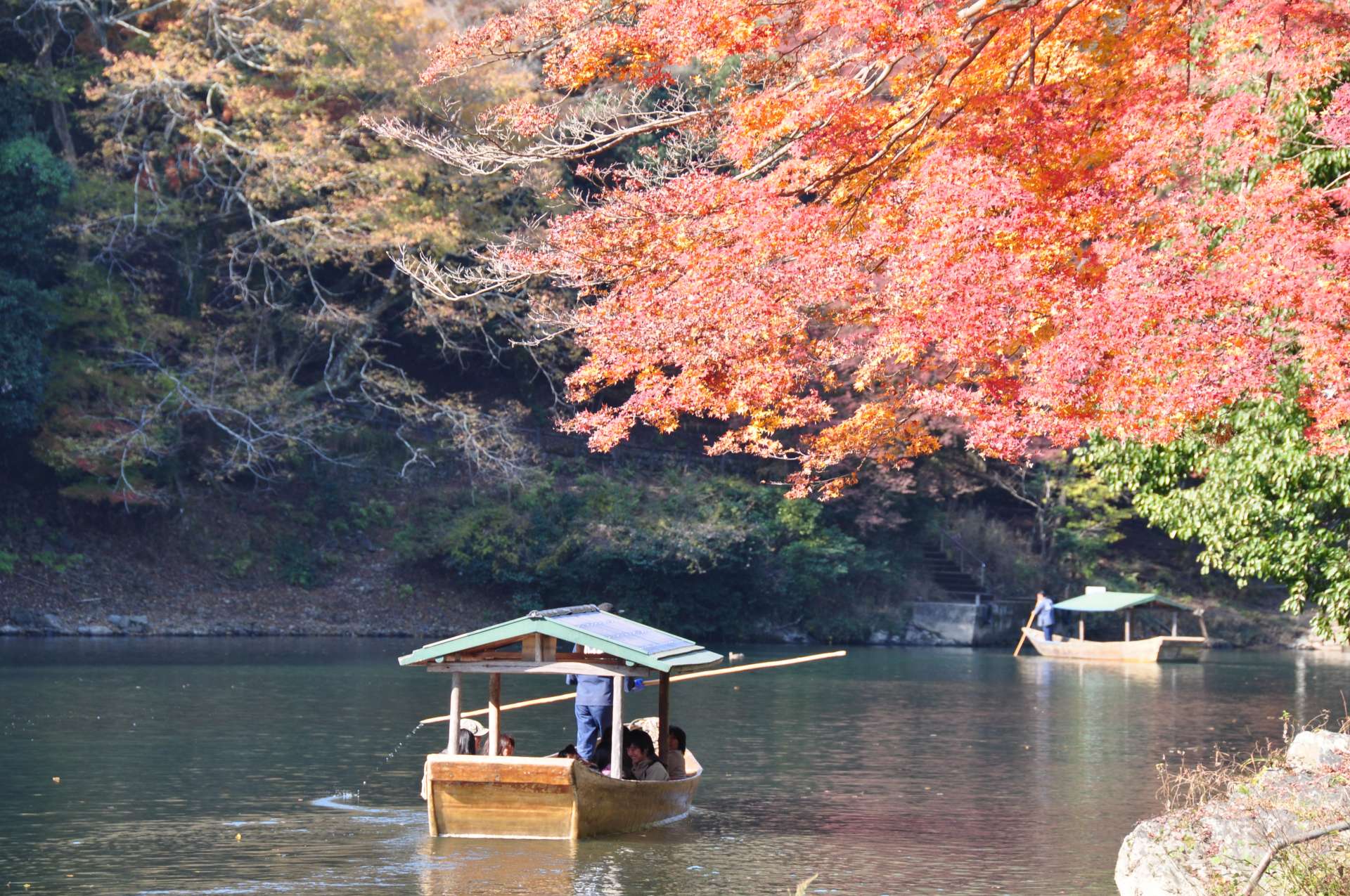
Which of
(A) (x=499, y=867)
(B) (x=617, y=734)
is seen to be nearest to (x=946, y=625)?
(B) (x=617, y=734)

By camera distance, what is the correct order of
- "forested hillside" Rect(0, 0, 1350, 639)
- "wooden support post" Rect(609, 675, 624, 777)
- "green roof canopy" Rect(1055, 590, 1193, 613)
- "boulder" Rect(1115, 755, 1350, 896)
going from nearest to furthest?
"boulder" Rect(1115, 755, 1350, 896), "wooden support post" Rect(609, 675, 624, 777), "forested hillside" Rect(0, 0, 1350, 639), "green roof canopy" Rect(1055, 590, 1193, 613)

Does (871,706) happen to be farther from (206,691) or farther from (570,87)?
(570,87)

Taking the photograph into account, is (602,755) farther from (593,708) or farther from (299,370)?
(299,370)

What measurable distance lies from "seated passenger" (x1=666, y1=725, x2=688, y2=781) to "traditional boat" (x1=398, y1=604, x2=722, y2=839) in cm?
109

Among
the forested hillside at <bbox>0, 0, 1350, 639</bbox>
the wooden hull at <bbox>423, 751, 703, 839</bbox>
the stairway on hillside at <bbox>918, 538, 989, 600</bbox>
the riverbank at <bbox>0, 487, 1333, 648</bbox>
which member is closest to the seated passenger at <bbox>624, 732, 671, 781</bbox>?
the wooden hull at <bbox>423, 751, 703, 839</bbox>

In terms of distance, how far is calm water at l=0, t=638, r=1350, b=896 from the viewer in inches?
487

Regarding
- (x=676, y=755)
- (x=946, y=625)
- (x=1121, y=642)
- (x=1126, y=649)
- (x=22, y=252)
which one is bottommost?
(x=676, y=755)

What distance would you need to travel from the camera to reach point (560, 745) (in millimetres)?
19578

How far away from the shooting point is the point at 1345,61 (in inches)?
567

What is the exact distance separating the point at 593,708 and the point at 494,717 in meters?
0.99

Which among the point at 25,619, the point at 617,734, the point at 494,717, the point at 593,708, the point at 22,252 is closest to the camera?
the point at 617,734

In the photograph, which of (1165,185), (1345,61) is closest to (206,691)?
(1165,185)

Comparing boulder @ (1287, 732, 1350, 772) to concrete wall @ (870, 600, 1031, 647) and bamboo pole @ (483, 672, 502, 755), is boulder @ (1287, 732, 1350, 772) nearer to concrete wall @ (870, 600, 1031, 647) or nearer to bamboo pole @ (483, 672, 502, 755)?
bamboo pole @ (483, 672, 502, 755)

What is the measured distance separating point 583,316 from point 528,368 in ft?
83.1
